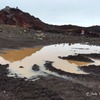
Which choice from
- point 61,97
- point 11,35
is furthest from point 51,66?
point 11,35

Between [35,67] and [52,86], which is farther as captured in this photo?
[35,67]

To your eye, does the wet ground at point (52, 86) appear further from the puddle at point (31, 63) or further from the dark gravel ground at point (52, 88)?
the puddle at point (31, 63)

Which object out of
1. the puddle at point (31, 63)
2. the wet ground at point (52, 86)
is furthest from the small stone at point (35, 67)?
the wet ground at point (52, 86)

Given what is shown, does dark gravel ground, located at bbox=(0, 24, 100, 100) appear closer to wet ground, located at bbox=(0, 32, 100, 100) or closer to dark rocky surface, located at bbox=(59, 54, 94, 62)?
wet ground, located at bbox=(0, 32, 100, 100)

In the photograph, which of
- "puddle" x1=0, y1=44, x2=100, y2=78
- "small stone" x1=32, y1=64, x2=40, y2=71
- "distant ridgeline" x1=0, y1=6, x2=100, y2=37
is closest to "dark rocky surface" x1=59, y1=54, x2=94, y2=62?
"puddle" x1=0, y1=44, x2=100, y2=78

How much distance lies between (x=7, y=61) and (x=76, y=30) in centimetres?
2177

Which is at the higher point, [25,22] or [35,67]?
[25,22]

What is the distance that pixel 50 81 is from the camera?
42.9 feet

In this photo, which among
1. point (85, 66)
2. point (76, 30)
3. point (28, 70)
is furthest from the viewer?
point (76, 30)

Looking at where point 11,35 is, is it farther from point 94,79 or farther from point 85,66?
point 94,79

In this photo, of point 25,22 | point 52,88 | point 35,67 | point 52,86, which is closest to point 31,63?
point 35,67

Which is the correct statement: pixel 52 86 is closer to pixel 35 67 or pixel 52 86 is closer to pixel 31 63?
pixel 35 67

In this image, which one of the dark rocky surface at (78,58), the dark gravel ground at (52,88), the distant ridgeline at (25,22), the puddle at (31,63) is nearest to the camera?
the dark gravel ground at (52,88)

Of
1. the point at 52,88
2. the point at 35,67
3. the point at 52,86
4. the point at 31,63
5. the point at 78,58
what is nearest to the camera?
the point at 52,88
